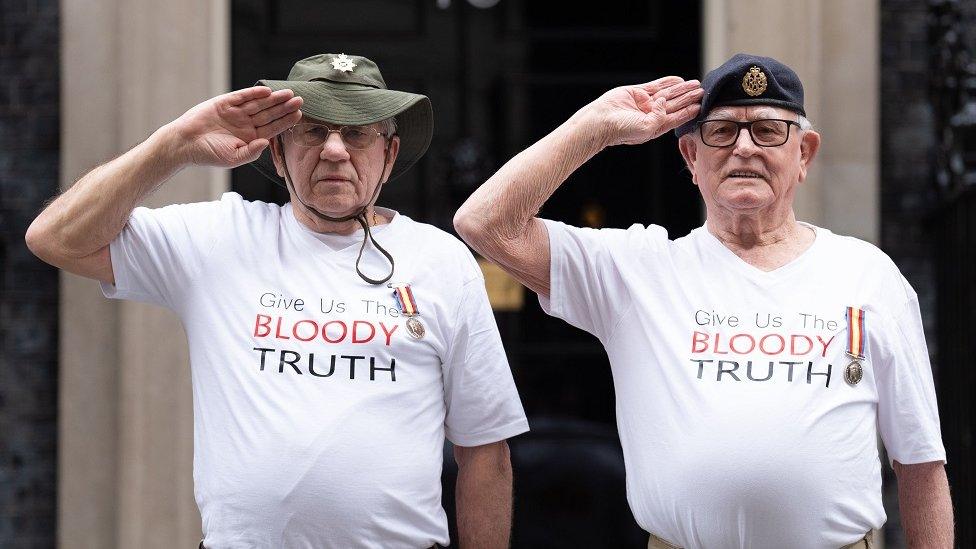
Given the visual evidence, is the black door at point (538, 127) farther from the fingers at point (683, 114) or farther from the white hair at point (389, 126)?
the fingers at point (683, 114)

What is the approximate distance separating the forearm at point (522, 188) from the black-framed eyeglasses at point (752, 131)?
25 centimetres

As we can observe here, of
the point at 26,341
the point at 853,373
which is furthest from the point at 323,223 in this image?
the point at 26,341

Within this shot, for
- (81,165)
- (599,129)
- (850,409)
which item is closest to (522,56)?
(81,165)

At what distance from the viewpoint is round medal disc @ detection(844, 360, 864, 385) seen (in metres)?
3.11

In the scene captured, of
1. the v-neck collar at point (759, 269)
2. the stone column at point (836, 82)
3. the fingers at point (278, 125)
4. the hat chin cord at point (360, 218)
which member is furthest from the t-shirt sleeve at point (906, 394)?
the stone column at point (836, 82)

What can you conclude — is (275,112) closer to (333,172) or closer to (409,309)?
(333,172)

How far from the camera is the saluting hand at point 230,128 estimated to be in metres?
3.15

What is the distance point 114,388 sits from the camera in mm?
5230

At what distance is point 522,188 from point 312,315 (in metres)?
0.55

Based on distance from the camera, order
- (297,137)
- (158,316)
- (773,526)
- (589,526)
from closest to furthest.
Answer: (773,526) → (297,137) → (158,316) → (589,526)

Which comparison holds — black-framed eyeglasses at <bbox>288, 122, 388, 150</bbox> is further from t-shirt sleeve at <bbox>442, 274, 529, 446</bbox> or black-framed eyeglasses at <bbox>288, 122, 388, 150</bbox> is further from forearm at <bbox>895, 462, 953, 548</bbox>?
forearm at <bbox>895, 462, 953, 548</bbox>

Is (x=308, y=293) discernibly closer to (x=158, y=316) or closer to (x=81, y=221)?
(x=81, y=221)

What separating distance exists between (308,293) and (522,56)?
2873 millimetres

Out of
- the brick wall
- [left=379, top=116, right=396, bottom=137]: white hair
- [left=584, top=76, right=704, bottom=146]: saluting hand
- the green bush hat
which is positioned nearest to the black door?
the brick wall
